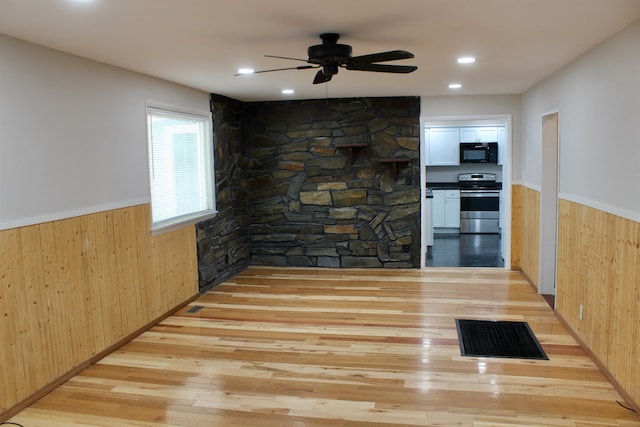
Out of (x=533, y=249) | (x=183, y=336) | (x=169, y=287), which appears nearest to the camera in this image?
(x=183, y=336)

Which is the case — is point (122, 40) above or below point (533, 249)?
above

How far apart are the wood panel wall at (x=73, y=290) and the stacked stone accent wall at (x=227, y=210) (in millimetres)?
923

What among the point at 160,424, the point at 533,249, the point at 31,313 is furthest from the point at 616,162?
the point at 31,313

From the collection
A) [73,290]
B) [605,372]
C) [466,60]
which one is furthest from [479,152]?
[73,290]

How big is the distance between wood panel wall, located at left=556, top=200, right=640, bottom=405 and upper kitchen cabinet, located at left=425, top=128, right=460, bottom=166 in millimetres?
4949

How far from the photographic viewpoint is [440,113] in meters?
6.93

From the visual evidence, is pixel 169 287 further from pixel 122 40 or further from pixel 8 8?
pixel 8 8

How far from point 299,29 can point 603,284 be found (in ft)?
8.99

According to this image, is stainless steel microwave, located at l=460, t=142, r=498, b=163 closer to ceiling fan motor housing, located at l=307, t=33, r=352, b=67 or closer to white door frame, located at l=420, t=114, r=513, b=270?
white door frame, located at l=420, t=114, r=513, b=270

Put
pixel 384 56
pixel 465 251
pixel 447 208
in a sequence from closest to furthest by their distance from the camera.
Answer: pixel 384 56, pixel 465 251, pixel 447 208

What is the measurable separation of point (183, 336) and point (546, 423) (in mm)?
3017

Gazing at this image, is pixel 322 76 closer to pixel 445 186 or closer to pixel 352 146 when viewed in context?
pixel 352 146

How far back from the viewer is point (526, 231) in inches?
254

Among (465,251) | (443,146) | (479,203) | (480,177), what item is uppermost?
(443,146)
